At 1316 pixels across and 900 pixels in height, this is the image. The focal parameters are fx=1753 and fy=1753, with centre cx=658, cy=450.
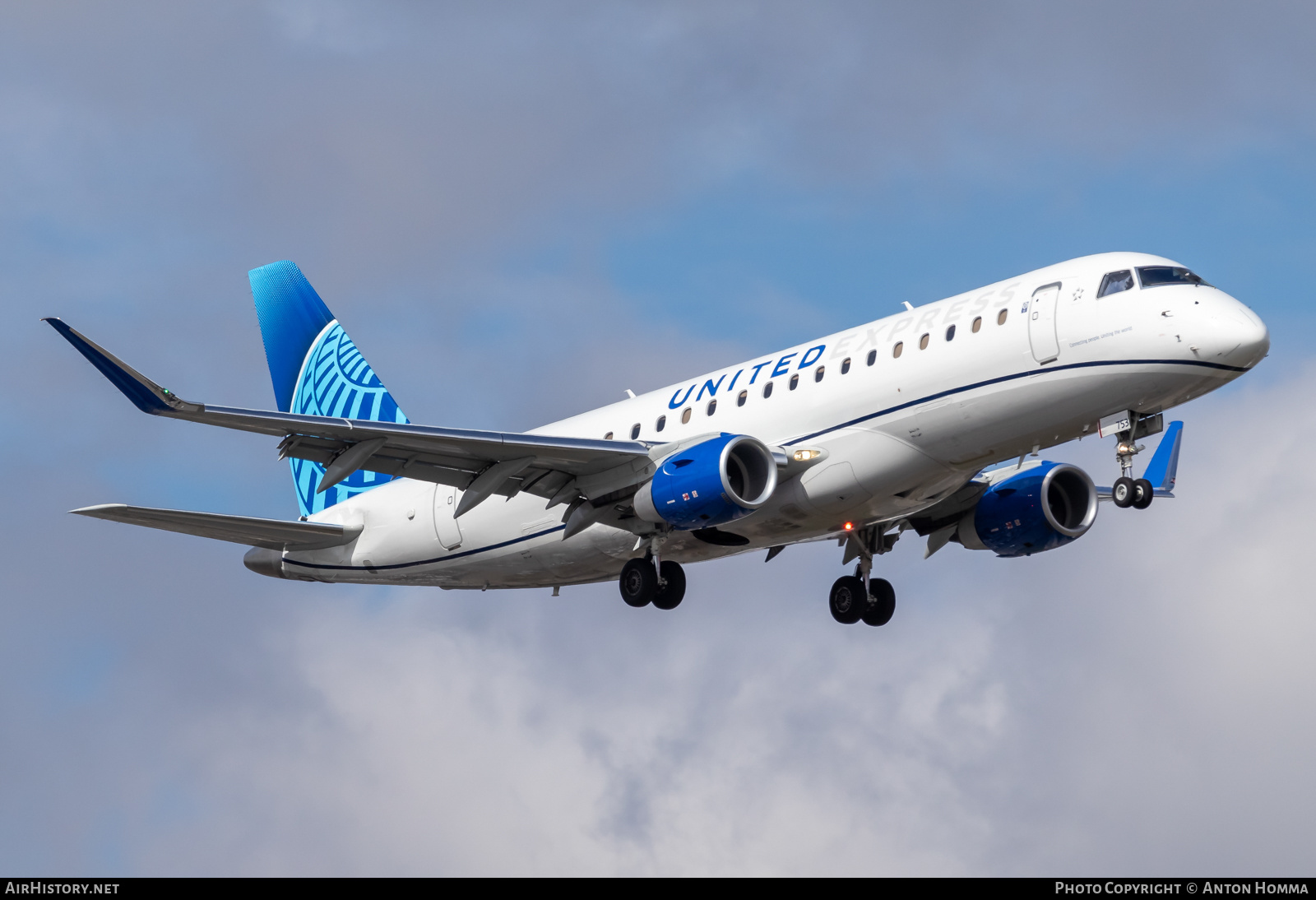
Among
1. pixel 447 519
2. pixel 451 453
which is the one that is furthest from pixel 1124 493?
pixel 447 519

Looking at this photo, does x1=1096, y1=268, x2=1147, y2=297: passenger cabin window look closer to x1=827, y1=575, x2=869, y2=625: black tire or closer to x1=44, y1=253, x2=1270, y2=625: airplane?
x1=44, y1=253, x2=1270, y2=625: airplane

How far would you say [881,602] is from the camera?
39.7 meters

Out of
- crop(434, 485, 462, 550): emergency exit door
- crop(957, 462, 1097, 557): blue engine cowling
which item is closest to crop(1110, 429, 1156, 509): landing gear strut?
crop(957, 462, 1097, 557): blue engine cowling

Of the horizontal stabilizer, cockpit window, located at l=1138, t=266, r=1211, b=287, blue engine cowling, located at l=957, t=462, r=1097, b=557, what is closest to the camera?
cockpit window, located at l=1138, t=266, r=1211, b=287

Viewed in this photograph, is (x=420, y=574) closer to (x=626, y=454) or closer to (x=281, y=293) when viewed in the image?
(x=626, y=454)

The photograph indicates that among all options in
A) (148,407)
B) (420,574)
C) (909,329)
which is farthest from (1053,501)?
(148,407)

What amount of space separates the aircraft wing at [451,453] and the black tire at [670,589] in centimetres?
209

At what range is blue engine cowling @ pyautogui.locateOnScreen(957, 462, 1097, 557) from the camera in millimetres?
38000

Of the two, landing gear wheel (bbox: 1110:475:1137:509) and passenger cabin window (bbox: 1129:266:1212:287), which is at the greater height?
passenger cabin window (bbox: 1129:266:1212:287)

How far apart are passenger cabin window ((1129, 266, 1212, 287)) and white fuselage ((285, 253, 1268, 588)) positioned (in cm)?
19

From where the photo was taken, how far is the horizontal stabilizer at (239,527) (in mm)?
34625

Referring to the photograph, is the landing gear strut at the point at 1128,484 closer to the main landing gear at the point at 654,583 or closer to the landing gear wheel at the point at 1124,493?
the landing gear wheel at the point at 1124,493

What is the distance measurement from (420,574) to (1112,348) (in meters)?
16.9

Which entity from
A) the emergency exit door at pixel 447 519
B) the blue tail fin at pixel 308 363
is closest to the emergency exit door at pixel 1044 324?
the emergency exit door at pixel 447 519
